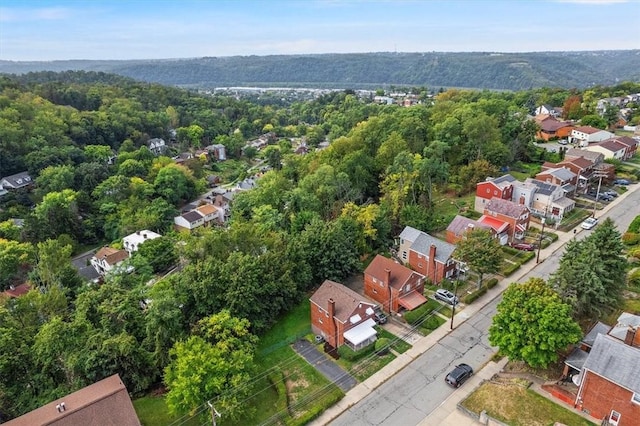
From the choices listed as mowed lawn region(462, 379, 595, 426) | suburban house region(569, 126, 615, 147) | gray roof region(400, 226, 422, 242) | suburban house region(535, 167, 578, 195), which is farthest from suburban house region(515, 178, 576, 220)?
suburban house region(569, 126, 615, 147)

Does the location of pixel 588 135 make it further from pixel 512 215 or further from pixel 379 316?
pixel 379 316

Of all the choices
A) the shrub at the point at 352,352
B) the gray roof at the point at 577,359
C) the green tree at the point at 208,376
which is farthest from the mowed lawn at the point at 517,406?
the green tree at the point at 208,376

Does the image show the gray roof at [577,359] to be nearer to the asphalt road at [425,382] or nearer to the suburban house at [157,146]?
the asphalt road at [425,382]

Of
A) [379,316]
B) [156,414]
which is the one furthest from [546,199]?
[156,414]

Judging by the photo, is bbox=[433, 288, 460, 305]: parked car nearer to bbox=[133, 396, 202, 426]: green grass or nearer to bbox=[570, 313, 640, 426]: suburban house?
bbox=[570, 313, 640, 426]: suburban house

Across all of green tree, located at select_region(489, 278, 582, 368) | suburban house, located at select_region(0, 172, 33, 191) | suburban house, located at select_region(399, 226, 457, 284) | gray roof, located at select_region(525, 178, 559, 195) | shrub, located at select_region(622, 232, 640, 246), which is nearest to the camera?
green tree, located at select_region(489, 278, 582, 368)

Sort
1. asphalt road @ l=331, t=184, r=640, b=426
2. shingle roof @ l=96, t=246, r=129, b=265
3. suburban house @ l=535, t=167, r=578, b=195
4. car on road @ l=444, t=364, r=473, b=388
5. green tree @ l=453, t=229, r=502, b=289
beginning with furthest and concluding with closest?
suburban house @ l=535, t=167, r=578, b=195, shingle roof @ l=96, t=246, r=129, b=265, green tree @ l=453, t=229, r=502, b=289, car on road @ l=444, t=364, r=473, b=388, asphalt road @ l=331, t=184, r=640, b=426

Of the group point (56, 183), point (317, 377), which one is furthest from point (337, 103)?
point (317, 377)
